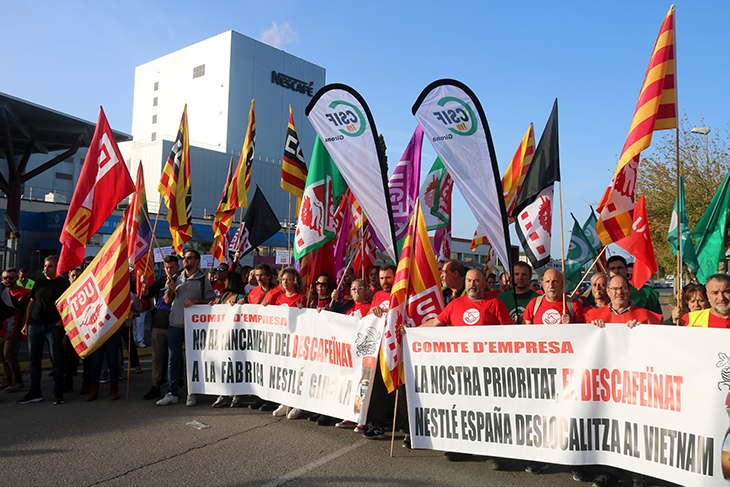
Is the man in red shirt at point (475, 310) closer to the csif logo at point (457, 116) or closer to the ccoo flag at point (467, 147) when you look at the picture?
the ccoo flag at point (467, 147)

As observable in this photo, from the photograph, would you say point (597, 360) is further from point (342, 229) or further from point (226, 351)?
point (342, 229)

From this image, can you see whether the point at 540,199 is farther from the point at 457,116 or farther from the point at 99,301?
the point at 99,301

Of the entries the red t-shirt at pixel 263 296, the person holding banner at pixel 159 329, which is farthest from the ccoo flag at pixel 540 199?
the person holding banner at pixel 159 329

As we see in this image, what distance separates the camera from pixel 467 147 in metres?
5.86

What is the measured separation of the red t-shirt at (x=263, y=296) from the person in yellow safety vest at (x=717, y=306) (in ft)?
14.9

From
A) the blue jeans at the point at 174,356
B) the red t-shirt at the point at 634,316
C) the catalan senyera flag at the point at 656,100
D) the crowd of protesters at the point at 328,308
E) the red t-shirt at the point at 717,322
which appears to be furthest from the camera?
the blue jeans at the point at 174,356

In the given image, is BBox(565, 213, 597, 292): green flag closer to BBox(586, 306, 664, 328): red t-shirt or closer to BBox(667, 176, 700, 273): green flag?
BBox(667, 176, 700, 273): green flag

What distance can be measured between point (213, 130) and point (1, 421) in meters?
57.7

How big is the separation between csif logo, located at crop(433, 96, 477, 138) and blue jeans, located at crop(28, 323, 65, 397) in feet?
18.6

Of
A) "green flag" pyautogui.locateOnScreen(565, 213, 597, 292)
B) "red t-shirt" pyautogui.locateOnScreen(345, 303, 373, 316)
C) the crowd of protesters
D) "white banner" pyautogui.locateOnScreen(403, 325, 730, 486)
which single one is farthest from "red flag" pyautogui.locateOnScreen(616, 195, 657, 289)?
"green flag" pyautogui.locateOnScreen(565, 213, 597, 292)

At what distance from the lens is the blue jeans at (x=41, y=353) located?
6879 mm

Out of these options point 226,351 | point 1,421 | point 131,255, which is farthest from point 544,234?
point 1,421

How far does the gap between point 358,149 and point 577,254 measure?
7141mm

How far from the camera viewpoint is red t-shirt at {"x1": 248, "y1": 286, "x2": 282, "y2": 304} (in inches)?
267
